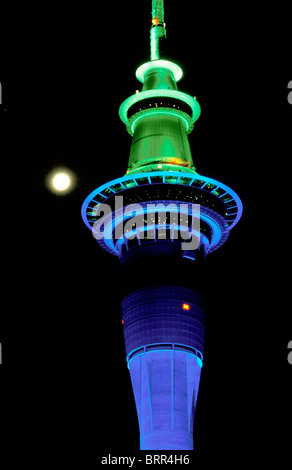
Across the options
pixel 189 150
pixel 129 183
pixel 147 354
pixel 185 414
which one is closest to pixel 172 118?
pixel 189 150

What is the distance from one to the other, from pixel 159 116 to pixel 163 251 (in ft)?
77.2

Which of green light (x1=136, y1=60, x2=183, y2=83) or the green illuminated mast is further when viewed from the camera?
green light (x1=136, y1=60, x2=183, y2=83)

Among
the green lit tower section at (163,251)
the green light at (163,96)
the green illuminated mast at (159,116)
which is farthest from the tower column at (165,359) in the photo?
the green light at (163,96)

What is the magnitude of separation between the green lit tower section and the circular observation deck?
0.44ft

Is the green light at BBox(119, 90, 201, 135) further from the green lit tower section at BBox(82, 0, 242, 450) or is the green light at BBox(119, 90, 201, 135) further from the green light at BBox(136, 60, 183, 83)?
→ the green light at BBox(136, 60, 183, 83)

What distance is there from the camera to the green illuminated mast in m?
93.6

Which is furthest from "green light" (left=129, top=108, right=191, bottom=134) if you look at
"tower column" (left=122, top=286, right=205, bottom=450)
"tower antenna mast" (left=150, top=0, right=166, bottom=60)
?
"tower column" (left=122, top=286, right=205, bottom=450)

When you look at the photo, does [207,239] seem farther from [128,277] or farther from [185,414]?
[185,414]

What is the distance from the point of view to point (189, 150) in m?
97.8

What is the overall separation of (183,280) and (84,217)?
1643 cm

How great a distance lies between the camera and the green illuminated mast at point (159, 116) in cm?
9362

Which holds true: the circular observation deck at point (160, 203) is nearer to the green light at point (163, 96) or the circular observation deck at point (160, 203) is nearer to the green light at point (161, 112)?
the green light at point (161, 112)

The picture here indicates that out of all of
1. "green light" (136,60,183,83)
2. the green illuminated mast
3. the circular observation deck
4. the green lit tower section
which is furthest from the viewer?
"green light" (136,60,183,83)

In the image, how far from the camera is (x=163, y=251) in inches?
→ 3398
